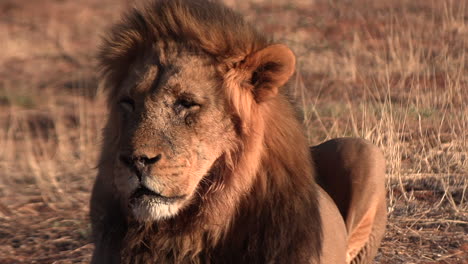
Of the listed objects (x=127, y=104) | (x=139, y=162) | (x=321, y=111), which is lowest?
(x=321, y=111)

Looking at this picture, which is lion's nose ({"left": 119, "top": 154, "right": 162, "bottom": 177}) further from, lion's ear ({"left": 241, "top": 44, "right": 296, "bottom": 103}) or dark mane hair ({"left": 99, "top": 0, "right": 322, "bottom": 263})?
lion's ear ({"left": 241, "top": 44, "right": 296, "bottom": 103})

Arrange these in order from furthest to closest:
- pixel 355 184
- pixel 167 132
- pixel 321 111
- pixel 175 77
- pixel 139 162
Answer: pixel 321 111 → pixel 355 184 → pixel 175 77 → pixel 167 132 → pixel 139 162

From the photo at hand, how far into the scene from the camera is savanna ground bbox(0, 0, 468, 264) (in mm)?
5246

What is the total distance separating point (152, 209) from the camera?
10.2ft

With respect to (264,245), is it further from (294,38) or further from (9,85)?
(294,38)

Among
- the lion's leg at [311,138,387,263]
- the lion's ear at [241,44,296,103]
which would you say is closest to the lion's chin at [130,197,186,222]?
the lion's ear at [241,44,296,103]

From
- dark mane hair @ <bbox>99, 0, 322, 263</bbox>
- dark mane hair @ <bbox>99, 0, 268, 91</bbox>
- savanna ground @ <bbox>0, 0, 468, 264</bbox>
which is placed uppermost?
dark mane hair @ <bbox>99, 0, 268, 91</bbox>

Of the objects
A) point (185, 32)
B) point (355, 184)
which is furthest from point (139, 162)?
point (355, 184)

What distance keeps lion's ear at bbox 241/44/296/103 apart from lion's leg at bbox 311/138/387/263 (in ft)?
3.30

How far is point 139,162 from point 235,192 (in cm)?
46

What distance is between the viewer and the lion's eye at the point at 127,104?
3.34 metres

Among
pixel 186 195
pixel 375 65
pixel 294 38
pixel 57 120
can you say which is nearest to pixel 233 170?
pixel 186 195

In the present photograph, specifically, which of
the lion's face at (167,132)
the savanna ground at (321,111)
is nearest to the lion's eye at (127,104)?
the lion's face at (167,132)

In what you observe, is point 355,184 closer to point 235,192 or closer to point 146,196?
point 235,192
